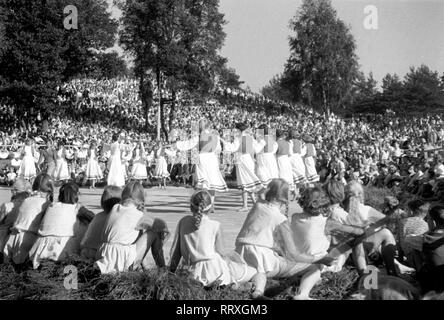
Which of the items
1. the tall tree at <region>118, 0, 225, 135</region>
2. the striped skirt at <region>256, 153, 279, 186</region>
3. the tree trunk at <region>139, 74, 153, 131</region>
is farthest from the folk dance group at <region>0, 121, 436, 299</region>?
the tree trunk at <region>139, 74, 153, 131</region>

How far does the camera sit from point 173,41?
43.1 metres

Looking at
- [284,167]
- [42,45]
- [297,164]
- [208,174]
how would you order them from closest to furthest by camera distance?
[208,174], [284,167], [297,164], [42,45]

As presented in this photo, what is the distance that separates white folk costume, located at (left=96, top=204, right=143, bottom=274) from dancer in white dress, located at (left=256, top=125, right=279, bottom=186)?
23.6 ft

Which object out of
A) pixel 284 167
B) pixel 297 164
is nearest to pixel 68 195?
pixel 284 167

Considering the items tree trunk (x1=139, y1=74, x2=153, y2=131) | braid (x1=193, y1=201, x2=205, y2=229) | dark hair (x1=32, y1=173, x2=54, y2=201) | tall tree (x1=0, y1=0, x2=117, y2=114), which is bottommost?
braid (x1=193, y1=201, x2=205, y2=229)

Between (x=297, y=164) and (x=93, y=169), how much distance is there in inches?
372

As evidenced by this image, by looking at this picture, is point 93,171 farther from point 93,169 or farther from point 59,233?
point 59,233

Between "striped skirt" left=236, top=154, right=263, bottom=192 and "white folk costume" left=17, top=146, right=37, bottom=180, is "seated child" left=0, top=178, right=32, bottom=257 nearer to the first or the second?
"striped skirt" left=236, top=154, right=263, bottom=192

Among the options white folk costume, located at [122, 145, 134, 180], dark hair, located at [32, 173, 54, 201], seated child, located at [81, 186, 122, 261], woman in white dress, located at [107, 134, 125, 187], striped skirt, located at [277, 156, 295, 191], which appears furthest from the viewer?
white folk costume, located at [122, 145, 134, 180]

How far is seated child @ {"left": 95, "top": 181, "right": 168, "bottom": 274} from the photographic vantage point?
6.13 meters

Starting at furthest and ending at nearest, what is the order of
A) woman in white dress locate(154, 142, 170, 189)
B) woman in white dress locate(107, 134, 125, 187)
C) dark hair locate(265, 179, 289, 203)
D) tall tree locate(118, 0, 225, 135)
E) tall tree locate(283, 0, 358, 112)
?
1. tall tree locate(283, 0, 358, 112)
2. tall tree locate(118, 0, 225, 135)
3. woman in white dress locate(154, 142, 170, 189)
4. woman in white dress locate(107, 134, 125, 187)
5. dark hair locate(265, 179, 289, 203)

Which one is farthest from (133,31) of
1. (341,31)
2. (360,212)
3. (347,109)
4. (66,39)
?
(360,212)

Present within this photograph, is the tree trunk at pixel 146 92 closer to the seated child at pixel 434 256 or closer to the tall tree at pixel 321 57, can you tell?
the tall tree at pixel 321 57

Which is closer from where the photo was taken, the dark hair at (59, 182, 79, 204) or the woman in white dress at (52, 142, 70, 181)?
the dark hair at (59, 182, 79, 204)
